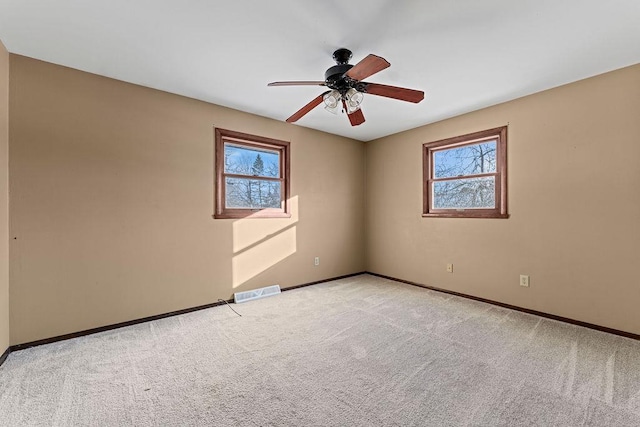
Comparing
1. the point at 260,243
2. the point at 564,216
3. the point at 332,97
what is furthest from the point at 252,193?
the point at 564,216

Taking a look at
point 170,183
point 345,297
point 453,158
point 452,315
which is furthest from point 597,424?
point 170,183

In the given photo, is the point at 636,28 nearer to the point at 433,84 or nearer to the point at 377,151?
the point at 433,84

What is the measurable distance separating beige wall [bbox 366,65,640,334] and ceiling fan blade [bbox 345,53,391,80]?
2.39 metres

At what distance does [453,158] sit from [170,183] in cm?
369

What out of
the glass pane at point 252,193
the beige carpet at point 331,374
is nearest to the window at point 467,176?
the beige carpet at point 331,374

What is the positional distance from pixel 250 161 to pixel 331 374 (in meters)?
2.81

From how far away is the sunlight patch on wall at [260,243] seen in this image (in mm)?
3662

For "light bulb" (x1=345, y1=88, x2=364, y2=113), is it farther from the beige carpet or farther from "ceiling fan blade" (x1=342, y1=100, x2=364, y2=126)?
the beige carpet

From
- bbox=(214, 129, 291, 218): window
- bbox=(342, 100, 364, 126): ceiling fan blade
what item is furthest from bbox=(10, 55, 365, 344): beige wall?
bbox=(342, 100, 364, 126): ceiling fan blade

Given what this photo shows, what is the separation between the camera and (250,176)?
3.83 metres

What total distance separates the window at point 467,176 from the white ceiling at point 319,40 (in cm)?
74

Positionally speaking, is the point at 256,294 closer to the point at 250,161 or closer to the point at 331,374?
the point at 250,161

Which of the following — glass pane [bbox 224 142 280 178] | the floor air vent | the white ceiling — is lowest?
the floor air vent

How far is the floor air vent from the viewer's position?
359 centimetres
